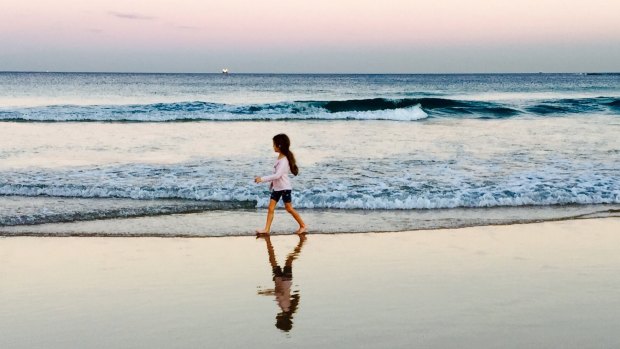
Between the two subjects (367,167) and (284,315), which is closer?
(284,315)

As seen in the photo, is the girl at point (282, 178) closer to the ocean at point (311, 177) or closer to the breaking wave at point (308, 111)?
the ocean at point (311, 177)

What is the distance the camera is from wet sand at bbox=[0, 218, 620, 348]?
5.21m

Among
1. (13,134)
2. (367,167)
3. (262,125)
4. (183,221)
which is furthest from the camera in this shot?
(262,125)

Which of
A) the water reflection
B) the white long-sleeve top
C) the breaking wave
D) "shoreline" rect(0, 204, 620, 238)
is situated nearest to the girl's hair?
the white long-sleeve top

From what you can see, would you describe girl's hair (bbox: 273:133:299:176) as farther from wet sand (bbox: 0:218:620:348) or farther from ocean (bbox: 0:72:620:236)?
wet sand (bbox: 0:218:620:348)

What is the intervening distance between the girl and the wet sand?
0.63m

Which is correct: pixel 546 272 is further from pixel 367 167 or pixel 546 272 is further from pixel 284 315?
pixel 367 167

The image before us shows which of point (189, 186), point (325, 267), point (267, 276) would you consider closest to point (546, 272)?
point (325, 267)

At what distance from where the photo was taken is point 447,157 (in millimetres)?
17703

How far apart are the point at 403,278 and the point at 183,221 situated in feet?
14.3

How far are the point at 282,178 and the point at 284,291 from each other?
3.70m

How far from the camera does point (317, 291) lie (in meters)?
6.46

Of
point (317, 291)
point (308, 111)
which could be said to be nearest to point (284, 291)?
point (317, 291)

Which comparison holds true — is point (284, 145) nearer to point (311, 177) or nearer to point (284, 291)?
point (284, 291)
